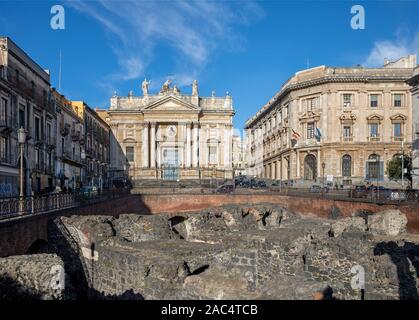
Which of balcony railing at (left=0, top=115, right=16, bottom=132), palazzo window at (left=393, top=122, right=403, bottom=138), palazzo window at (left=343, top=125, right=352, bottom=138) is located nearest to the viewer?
balcony railing at (left=0, top=115, right=16, bottom=132)

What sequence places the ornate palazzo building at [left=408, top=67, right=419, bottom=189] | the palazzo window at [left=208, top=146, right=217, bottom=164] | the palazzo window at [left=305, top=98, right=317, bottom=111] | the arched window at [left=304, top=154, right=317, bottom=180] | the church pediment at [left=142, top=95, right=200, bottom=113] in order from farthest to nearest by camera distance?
the palazzo window at [left=208, top=146, right=217, bottom=164], the church pediment at [left=142, top=95, right=200, bottom=113], the palazzo window at [left=305, top=98, right=317, bottom=111], the arched window at [left=304, top=154, right=317, bottom=180], the ornate palazzo building at [left=408, top=67, right=419, bottom=189]

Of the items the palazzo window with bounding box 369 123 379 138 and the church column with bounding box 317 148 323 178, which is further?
the palazzo window with bounding box 369 123 379 138

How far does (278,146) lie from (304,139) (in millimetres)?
8877

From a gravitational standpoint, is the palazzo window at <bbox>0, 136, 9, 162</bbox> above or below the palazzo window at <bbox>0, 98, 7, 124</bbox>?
below

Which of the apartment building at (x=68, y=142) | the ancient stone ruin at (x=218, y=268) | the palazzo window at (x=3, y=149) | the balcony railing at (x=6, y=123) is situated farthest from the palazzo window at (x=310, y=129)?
the ancient stone ruin at (x=218, y=268)

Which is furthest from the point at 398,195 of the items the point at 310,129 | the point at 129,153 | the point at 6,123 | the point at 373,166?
the point at 129,153

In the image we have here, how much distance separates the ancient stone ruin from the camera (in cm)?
775

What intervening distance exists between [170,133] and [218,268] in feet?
162

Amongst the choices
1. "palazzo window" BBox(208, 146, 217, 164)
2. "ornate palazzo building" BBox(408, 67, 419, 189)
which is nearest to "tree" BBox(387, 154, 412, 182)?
"ornate palazzo building" BBox(408, 67, 419, 189)

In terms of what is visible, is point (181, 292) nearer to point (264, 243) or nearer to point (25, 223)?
point (264, 243)

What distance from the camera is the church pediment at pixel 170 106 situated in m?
57.0

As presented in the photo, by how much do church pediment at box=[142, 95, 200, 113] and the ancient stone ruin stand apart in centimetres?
4451

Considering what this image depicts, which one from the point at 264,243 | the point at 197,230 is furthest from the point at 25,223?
the point at 197,230

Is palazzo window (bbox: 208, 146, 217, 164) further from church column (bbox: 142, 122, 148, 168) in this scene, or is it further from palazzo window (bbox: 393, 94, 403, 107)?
palazzo window (bbox: 393, 94, 403, 107)
